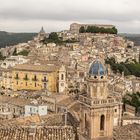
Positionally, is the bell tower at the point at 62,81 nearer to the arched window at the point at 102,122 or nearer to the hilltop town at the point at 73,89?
the hilltop town at the point at 73,89

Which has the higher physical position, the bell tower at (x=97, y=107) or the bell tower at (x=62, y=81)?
the bell tower at (x=97, y=107)

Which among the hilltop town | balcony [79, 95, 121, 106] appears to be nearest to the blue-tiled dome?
the hilltop town

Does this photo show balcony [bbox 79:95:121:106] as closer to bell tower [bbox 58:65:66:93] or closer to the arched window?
the arched window

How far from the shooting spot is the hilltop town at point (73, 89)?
82.9 ft

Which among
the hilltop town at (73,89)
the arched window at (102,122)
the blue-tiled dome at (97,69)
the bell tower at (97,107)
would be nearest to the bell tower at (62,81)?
the hilltop town at (73,89)

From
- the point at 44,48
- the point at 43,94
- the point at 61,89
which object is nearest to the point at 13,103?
the point at 43,94

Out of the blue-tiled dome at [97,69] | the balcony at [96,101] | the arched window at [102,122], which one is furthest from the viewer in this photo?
the arched window at [102,122]

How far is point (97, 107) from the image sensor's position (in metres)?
25.1

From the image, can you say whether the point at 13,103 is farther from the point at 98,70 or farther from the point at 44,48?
the point at 44,48

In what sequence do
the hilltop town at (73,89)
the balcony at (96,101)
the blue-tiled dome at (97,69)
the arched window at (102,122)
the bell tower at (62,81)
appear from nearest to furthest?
the balcony at (96,101)
the hilltop town at (73,89)
the blue-tiled dome at (97,69)
the arched window at (102,122)
the bell tower at (62,81)

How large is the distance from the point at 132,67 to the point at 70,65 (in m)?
17.5

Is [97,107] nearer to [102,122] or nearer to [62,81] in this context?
[102,122]

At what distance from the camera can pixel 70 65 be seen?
64.9 meters

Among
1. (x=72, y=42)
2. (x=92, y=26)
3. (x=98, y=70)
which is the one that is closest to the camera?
(x=98, y=70)
